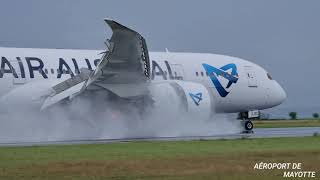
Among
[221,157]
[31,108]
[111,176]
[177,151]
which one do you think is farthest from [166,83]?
[111,176]

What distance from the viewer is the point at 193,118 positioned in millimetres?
32812

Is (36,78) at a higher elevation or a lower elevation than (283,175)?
higher

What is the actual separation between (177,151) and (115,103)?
37.6 ft

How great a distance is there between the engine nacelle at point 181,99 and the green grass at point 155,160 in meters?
7.01

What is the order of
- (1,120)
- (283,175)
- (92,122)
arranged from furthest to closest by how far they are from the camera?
(92,122) < (1,120) < (283,175)

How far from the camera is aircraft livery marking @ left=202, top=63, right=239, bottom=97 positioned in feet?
123

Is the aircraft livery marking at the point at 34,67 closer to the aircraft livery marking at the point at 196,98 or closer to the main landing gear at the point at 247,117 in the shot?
the aircraft livery marking at the point at 196,98

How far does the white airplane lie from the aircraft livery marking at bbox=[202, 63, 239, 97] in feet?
0.70

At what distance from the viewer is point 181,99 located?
3216cm

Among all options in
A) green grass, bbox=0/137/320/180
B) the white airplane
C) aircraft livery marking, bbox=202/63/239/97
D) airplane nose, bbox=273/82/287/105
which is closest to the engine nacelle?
the white airplane

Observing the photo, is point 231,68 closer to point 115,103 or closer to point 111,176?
point 115,103

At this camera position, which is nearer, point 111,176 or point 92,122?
point 111,176

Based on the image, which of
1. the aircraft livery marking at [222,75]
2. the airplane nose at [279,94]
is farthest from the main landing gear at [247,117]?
the aircraft livery marking at [222,75]

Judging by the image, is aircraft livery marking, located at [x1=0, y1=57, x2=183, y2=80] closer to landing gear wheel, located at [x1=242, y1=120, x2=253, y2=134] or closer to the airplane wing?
the airplane wing
